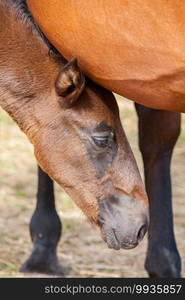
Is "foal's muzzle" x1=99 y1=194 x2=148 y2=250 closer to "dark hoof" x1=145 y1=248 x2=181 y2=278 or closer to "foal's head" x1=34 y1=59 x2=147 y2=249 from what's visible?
"foal's head" x1=34 y1=59 x2=147 y2=249

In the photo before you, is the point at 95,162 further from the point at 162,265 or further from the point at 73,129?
the point at 162,265

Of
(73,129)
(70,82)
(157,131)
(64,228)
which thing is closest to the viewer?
(70,82)

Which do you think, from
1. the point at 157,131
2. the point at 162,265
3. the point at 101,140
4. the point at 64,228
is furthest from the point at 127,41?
the point at 64,228

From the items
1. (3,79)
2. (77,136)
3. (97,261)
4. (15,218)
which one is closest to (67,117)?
(77,136)

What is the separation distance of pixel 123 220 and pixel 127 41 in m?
0.67

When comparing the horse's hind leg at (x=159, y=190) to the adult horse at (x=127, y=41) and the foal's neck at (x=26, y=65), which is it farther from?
the adult horse at (x=127, y=41)

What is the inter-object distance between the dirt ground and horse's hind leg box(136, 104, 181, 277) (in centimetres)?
26

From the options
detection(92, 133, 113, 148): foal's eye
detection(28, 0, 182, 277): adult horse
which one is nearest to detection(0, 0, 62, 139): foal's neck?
detection(28, 0, 182, 277): adult horse

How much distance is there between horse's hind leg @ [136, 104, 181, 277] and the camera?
4.32m

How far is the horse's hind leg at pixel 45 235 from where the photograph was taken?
4730mm

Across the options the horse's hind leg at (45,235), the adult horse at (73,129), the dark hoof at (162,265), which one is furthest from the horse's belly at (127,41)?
the horse's hind leg at (45,235)

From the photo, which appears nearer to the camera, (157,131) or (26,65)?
(26,65)

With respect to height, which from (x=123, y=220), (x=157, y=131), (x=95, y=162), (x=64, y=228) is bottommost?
(x=64, y=228)

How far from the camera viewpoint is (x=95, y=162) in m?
3.36
